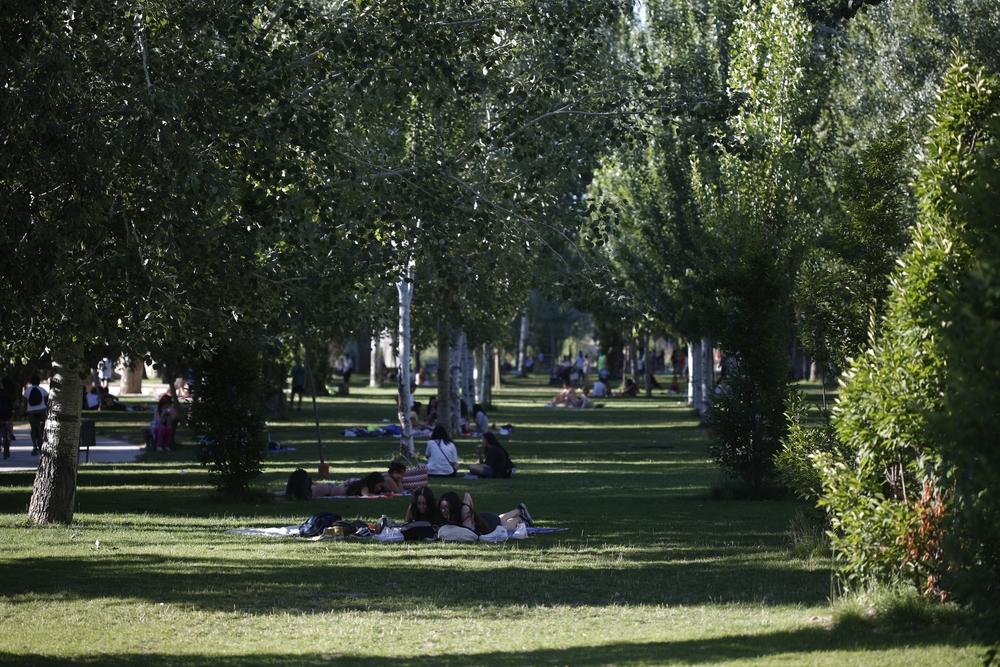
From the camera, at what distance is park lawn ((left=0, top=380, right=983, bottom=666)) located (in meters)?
7.90

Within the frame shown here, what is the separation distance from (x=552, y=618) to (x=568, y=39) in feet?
25.4

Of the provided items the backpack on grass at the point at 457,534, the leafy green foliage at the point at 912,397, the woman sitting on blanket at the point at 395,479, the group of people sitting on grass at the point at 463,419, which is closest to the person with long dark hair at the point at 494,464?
the woman sitting on blanket at the point at 395,479

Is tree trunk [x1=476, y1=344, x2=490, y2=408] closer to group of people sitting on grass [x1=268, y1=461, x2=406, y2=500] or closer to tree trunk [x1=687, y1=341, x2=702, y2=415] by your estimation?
tree trunk [x1=687, y1=341, x2=702, y2=415]

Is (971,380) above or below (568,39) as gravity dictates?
below

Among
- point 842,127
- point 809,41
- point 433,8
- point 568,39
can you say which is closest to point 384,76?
point 433,8

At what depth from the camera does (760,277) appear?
16.5m

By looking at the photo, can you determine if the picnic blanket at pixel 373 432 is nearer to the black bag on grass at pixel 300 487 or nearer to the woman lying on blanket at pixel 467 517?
the black bag on grass at pixel 300 487

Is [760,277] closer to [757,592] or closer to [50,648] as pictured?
[757,592]

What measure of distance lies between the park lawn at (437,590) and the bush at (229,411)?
805mm

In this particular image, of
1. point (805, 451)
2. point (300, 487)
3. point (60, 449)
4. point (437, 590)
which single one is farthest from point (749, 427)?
point (60, 449)

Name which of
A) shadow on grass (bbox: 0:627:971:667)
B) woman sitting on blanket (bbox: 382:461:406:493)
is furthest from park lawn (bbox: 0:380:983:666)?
woman sitting on blanket (bbox: 382:461:406:493)

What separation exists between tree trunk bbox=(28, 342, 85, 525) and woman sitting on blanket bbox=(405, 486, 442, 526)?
428 centimetres

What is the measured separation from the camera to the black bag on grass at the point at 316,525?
543 inches

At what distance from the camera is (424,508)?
1402 centimetres
